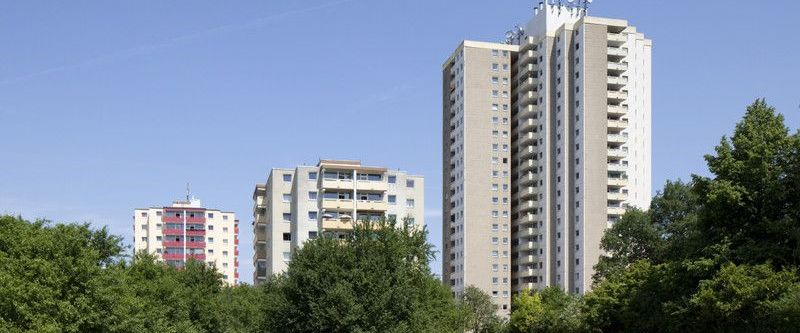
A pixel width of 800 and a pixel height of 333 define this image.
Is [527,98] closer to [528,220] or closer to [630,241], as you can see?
[528,220]

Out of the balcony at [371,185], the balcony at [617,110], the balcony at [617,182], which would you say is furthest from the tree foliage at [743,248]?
the balcony at [617,110]

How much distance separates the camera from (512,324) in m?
107

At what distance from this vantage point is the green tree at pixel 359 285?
173 feet

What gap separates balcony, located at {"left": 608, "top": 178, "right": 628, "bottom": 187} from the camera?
426 feet

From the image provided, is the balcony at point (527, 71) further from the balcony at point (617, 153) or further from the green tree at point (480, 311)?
the green tree at point (480, 311)

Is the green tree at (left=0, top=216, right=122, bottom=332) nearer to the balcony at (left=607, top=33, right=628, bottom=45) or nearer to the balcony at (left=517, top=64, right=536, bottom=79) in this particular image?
the balcony at (left=607, top=33, right=628, bottom=45)

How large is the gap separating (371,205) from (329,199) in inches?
210

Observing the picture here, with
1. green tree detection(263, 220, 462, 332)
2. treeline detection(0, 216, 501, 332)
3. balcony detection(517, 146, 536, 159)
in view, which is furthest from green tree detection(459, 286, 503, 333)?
green tree detection(263, 220, 462, 332)

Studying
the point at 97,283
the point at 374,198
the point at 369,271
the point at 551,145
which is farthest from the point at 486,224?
the point at 97,283

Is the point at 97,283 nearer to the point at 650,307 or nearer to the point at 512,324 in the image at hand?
the point at 650,307

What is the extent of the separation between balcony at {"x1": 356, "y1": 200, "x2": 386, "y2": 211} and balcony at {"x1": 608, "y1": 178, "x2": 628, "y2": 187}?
31.7 metres

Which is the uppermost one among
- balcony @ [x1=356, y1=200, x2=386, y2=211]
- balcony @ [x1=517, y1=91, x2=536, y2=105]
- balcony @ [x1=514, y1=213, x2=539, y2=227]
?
balcony @ [x1=517, y1=91, x2=536, y2=105]

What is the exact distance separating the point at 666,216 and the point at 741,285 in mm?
62364

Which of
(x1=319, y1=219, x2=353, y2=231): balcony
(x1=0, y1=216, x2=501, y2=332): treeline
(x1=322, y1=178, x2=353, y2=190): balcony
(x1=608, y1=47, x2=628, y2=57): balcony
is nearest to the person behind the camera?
(x1=0, y1=216, x2=501, y2=332): treeline
